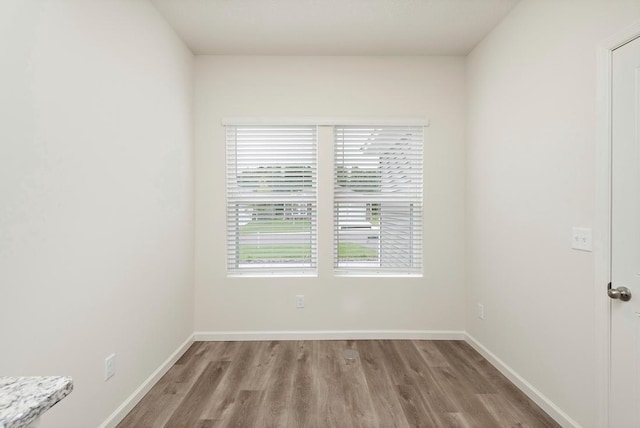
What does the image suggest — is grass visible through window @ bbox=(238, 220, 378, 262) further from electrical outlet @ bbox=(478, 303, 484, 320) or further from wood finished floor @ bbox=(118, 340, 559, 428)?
electrical outlet @ bbox=(478, 303, 484, 320)

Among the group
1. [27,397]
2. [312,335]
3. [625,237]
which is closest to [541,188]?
[625,237]

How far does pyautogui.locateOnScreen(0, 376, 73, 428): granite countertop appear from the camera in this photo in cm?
60

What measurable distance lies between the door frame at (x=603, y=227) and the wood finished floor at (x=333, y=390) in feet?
1.51

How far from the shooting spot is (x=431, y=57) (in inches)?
116

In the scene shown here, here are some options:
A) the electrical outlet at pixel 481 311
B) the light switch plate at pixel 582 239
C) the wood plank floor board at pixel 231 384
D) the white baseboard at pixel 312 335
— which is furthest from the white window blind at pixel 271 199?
the light switch plate at pixel 582 239

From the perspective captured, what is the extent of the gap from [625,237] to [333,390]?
1.96 m

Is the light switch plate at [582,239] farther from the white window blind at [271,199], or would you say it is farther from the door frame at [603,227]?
the white window blind at [271,199]

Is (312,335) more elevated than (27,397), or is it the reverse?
(27,397)

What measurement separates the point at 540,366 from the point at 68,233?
297 cm

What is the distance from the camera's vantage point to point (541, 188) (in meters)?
2.00

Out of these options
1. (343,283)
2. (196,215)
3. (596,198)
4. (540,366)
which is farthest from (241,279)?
(596,198)

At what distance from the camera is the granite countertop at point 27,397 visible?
1.97 ft

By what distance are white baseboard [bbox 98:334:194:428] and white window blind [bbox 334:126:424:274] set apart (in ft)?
5.43

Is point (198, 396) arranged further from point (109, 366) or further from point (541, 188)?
point (541, 188)
